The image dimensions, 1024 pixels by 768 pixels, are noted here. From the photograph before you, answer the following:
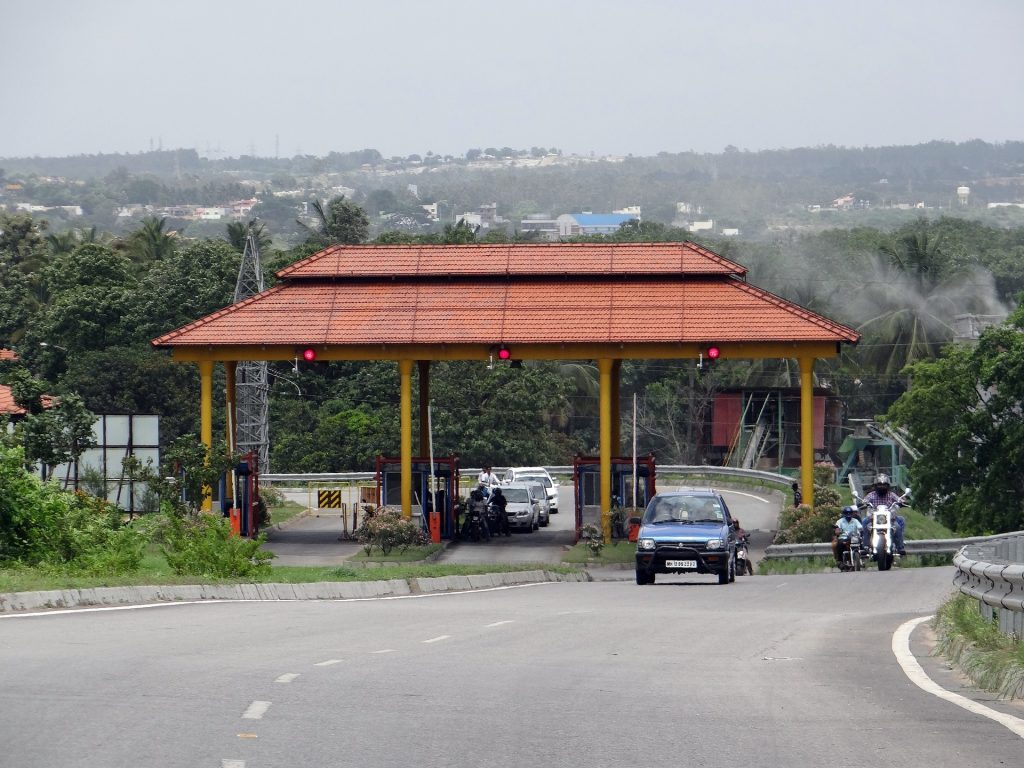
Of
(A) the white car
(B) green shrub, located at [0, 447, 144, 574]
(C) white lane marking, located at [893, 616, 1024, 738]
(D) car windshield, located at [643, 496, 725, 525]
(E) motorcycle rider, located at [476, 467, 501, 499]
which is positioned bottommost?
(A) the white car

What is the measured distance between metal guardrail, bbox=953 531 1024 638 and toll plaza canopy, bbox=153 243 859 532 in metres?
22.1

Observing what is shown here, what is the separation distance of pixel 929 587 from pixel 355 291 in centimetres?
2090

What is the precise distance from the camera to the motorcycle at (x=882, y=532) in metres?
29.7

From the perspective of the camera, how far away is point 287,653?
1336 cm

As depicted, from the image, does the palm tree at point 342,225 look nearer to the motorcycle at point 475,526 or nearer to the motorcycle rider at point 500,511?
the motorcycle rider at point 500,511

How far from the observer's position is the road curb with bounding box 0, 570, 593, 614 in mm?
17781

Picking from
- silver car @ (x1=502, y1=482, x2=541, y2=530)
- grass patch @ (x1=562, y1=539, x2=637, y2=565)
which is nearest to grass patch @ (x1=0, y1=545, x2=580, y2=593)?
grass patch @ (x1=562, y1=539, x2=637, y2=565)

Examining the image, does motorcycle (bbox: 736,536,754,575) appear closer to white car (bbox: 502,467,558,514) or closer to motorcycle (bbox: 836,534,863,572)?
motorcycle (bbox: 836,534,863,572)

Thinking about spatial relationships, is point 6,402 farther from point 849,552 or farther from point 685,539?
point 685,539

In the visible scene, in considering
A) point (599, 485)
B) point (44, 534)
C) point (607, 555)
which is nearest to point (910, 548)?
point (607, 555)

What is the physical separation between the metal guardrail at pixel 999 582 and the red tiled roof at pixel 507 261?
25.1m

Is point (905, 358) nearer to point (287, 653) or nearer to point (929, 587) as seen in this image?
point (929, 587)

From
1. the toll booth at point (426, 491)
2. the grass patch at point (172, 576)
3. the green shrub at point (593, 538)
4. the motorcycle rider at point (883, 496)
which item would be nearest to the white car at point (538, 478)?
the toll booth at point (426, 491)

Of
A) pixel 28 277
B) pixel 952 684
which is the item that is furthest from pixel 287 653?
pixel 28 277
